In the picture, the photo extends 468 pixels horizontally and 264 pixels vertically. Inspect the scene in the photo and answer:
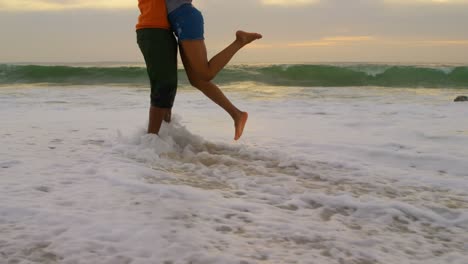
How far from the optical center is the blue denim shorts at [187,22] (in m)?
3.15

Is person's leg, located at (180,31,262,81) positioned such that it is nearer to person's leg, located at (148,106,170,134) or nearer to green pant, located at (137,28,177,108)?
green pant, located at (137,28,177,108)

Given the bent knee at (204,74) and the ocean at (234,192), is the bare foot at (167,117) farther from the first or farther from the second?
Answer: the bent knee at (204,74)

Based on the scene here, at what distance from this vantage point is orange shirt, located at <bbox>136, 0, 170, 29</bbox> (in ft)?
10.5

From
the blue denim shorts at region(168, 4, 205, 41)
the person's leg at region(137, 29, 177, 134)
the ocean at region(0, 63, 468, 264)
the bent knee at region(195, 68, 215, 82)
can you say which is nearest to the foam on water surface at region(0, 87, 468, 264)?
the ocean at region(0, 63, 468, 264)

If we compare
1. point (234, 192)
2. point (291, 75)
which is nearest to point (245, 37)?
point (234, 192)

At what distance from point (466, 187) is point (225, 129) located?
2404 mm

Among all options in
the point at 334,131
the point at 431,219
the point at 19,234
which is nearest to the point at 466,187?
the point at 431,219

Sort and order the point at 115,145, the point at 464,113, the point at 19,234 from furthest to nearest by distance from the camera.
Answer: the point at 464,113, the point at 115,145, the point at 19,234

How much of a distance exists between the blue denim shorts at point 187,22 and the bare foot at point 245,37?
10.3 inches

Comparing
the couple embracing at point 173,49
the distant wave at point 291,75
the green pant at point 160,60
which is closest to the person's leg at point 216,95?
the couple embracing at point 173,49

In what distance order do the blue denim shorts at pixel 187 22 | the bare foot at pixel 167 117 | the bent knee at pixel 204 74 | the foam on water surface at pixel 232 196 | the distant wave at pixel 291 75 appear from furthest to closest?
the distant wave at pixel 291 75
the bare foot at pixel 167 117
the bent knee at pixel 204 74
the blue denim shorts at pixel 187 22
the foam on water surface at pixel 232 196

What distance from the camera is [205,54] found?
10.7 feet

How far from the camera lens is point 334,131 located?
177 inches

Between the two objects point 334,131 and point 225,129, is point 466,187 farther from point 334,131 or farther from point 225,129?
point 225,129
